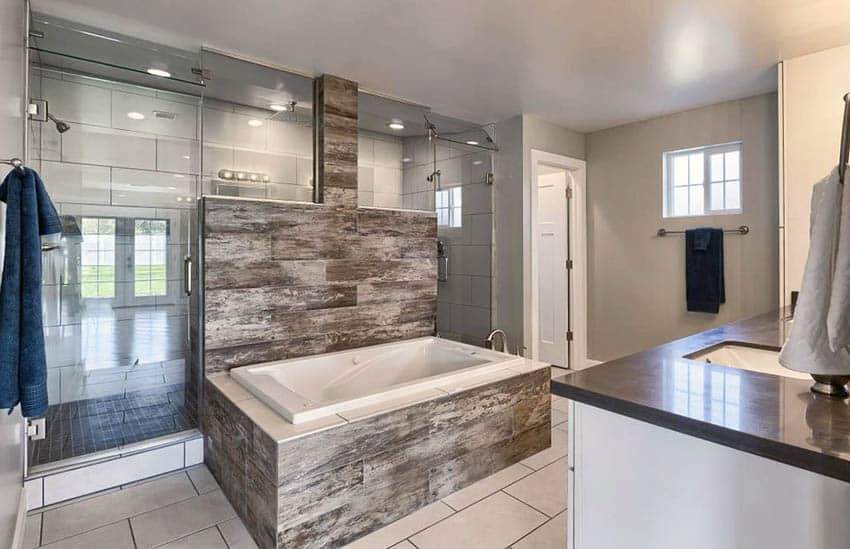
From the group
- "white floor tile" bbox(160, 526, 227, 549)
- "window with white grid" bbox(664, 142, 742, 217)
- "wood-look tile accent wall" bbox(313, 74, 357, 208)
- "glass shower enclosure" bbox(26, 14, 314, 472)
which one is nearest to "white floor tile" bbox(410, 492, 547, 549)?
"white floor tile" bbox(160, 526, 227, 549)

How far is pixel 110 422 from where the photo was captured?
101 inches

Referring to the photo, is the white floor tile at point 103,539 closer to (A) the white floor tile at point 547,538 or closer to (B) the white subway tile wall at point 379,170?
(A) the white floor tile at point 547,538

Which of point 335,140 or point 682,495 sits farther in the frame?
point 335,140

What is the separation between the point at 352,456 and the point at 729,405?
1.47 metres

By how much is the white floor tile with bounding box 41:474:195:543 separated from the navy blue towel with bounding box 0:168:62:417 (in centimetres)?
97

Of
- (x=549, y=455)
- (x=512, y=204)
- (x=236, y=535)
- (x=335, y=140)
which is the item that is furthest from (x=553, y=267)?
(x=236, y=535)

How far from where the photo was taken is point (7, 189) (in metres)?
1.39

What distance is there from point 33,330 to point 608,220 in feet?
14.1

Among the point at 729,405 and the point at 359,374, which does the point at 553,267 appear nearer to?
the point at 359,374

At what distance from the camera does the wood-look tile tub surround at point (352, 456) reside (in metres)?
1.76

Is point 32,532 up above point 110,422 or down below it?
below

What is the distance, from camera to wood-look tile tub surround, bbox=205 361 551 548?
1.76 meters

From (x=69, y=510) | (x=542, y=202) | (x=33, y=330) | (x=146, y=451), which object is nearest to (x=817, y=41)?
(x=542, y=202)

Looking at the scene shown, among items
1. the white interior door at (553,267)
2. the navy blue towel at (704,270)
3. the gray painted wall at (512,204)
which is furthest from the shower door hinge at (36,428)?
the navy blue towel at (704,270)
